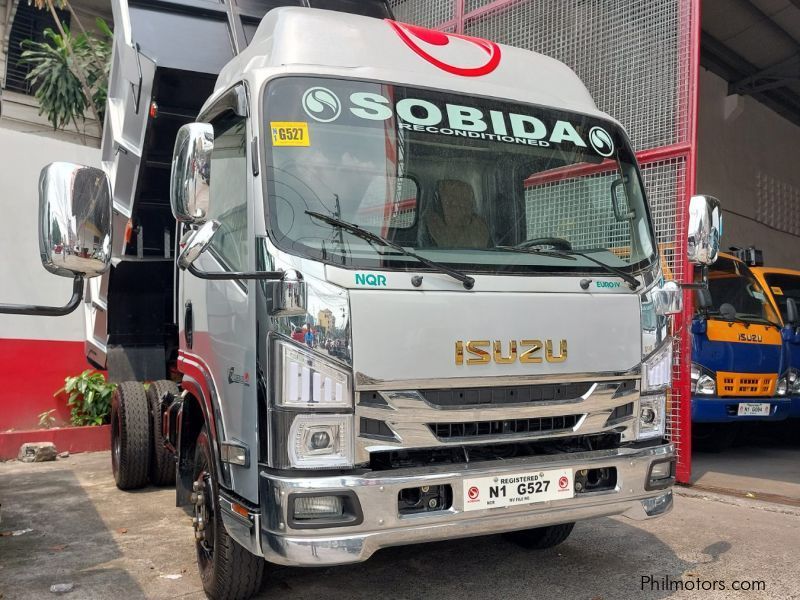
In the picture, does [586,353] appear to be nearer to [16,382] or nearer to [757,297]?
[757,297]

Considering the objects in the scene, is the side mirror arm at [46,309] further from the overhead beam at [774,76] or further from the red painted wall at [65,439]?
the overhead beam at [774,76]

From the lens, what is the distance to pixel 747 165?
47.6 feet

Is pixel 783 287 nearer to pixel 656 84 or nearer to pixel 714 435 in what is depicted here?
pixel 714 435

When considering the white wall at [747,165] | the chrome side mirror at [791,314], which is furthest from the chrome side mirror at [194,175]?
the white wall at [747,165]

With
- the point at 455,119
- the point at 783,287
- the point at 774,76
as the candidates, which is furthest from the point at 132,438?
the point at 774,76

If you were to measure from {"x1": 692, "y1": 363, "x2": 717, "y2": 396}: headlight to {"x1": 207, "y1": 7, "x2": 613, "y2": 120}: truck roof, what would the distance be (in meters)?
3.94

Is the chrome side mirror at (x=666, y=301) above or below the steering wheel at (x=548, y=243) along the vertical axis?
below

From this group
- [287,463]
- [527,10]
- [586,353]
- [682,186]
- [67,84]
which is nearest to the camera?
[287,463]

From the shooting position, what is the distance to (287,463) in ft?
9.52

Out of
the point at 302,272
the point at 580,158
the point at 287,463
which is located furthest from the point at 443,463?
the point at 580,158

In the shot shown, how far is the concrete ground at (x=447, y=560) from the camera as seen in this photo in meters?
3.79

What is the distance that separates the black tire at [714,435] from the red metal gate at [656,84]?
2.28m

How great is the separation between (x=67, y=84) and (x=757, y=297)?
12.4 metres

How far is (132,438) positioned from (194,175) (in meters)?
3.47
